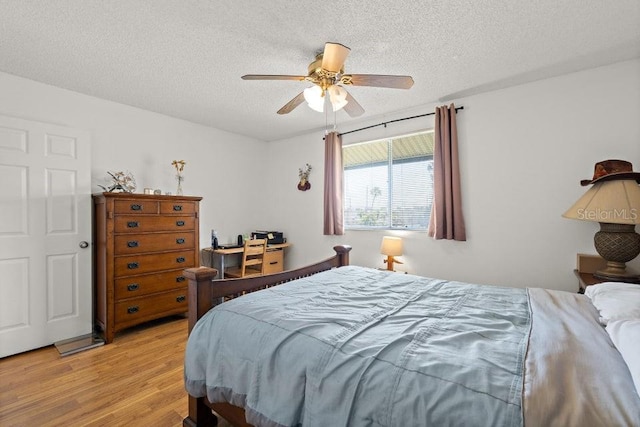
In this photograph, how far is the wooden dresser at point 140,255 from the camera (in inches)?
109

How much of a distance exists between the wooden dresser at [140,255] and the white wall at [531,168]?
2.42m

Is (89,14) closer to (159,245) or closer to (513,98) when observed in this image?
(159,245)

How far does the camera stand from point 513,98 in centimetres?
275

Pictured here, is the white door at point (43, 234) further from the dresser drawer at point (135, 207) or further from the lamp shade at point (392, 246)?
the lamp shade at point (392, 246)

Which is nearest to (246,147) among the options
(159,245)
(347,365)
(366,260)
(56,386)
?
(159,245)

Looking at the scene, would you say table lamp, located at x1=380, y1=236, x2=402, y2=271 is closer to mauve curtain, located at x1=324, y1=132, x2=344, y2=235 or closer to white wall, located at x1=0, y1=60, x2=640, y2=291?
white wall, located at x1=0, y1=60, x2=640, y2=291

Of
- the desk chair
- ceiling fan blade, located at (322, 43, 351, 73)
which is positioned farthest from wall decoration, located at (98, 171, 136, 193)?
ceiling fan blade, located at (322, 43, 351, 73)

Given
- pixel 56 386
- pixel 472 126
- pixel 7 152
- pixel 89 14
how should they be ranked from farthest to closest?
pixel 472 126
pixel 7 152
pixel 56 386
pixel 89 14

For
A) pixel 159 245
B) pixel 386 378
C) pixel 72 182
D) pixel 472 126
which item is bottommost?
pixel 386 378

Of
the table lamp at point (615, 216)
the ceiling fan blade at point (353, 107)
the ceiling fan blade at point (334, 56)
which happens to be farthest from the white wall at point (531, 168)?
the ceiling fan blade at point (334, 56)

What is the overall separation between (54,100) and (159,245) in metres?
1.71

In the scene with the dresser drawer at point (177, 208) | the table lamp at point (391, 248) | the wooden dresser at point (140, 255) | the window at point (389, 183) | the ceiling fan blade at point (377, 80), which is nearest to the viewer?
the ceiling fan blade at point (377, 80)

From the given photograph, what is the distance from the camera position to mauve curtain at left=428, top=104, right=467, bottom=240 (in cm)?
298

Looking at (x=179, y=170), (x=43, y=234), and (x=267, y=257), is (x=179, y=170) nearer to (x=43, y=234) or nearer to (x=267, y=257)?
(x=43, y=234)
